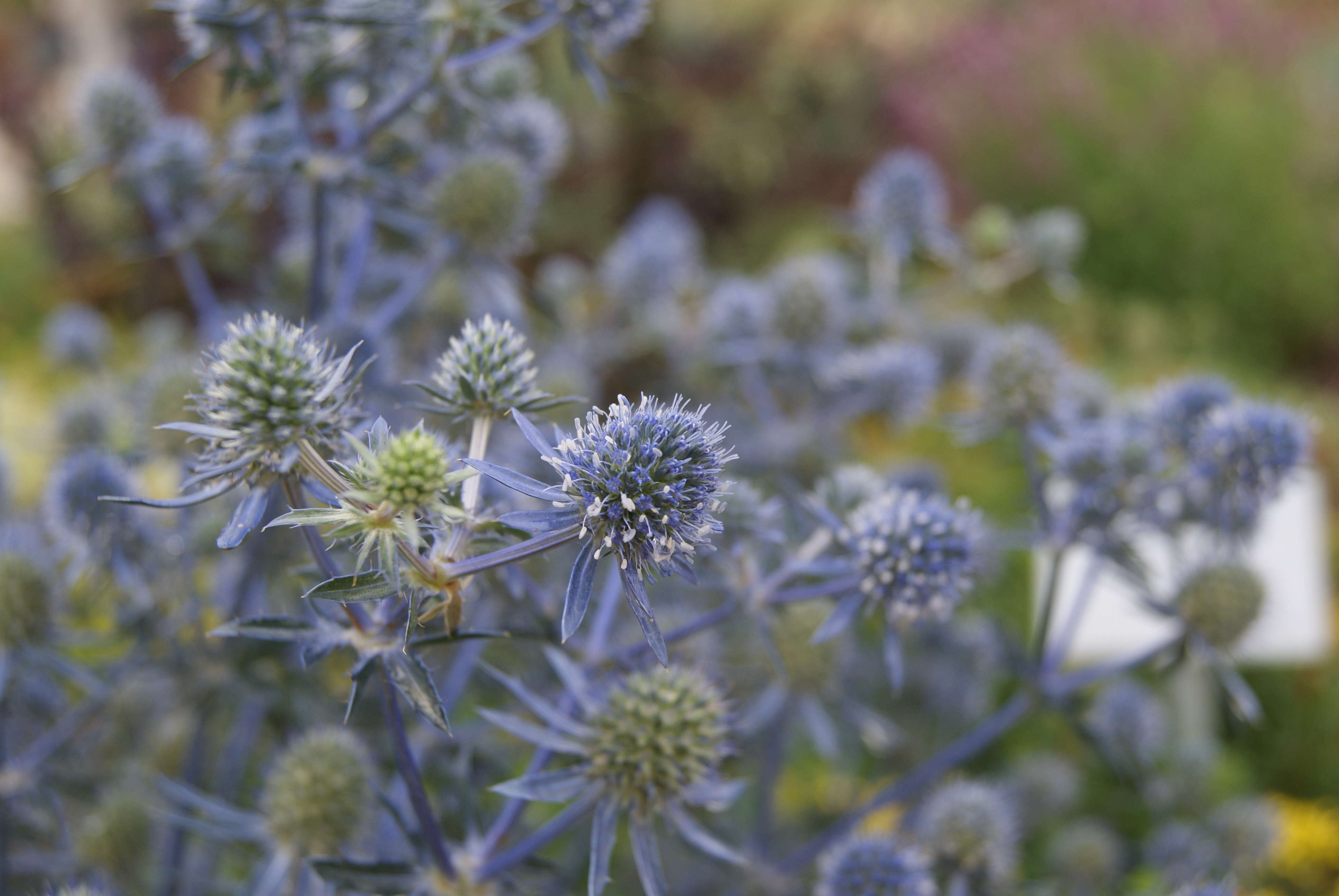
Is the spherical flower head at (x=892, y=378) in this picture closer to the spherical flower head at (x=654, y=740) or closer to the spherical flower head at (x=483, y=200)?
the spherical flower head at (x=483, y=200)

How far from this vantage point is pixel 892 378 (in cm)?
179

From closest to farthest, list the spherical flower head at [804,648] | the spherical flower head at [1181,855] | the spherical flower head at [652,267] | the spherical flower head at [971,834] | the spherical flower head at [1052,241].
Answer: the spherical flower head at [971,834]
the spherical flower head at [804,648]
the spherical flower head at [1181,855]
the spherical flower head at [1052,241]
the spherical flower head at [652,267]

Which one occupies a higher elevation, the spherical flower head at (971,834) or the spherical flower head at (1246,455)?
the spherical flower head at (1246,455)

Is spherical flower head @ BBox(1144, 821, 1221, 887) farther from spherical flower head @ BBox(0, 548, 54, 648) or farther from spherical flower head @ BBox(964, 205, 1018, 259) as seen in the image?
spherical flower head @ BBox(0, 548, 54, 648)

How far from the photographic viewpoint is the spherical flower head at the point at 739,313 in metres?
2.00

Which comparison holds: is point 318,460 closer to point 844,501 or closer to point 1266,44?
point 844,501

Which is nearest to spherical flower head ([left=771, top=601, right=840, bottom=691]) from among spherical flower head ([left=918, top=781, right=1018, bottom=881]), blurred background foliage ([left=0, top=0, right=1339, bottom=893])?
spherical flower head ([left=918, top=781, right=1018, bottom=881])

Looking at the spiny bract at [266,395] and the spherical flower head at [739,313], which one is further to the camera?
the spherical flower head at [739,313]

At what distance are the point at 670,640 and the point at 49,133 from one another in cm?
585

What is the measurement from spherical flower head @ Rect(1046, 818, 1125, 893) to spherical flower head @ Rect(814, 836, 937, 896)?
0.76 metres

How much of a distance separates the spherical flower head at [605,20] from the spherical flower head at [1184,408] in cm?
93

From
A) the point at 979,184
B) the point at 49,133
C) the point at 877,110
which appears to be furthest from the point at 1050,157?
the point at 49,133

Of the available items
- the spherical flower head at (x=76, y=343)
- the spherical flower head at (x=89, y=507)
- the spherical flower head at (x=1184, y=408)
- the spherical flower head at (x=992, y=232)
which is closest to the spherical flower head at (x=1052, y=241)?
the spherical flower head at (x=992, y=232)

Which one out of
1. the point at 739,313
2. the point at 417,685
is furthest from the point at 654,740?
the point at 739,313
